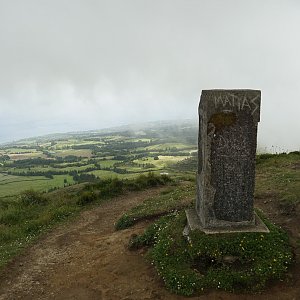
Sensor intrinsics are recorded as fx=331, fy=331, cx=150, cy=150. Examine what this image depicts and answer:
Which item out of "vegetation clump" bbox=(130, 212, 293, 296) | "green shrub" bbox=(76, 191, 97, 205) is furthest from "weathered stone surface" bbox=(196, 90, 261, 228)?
"green shrub" bbox=(76, 191, 97, 205)

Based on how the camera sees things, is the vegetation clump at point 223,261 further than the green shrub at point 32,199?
No

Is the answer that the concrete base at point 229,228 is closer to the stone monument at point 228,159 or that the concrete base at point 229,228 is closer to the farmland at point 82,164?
the stone monument at point 228,159

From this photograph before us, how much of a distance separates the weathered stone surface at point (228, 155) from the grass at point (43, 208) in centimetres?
682

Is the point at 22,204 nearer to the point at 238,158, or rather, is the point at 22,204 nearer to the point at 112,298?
the point at 112,298

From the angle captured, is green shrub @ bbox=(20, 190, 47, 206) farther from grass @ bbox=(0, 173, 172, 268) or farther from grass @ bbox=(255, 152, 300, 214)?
grass @ bbox=(255, 152, 300, 214)

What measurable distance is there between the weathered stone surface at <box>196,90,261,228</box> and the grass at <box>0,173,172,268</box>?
6822mm

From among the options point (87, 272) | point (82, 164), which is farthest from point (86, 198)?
point (82, 164)

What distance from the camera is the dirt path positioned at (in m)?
7.81

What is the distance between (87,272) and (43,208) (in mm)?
9130

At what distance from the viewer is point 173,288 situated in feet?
24.7

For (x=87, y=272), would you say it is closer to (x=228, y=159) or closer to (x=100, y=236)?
(x=100, y=236)

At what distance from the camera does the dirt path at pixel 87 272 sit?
25.6 ft

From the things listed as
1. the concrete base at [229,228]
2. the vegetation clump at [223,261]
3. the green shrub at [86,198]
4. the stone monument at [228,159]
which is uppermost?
the stone monument at [228,159]

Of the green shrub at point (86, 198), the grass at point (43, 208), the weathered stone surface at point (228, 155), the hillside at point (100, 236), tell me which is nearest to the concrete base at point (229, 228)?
the weathered stone surface at point (228, 155)
